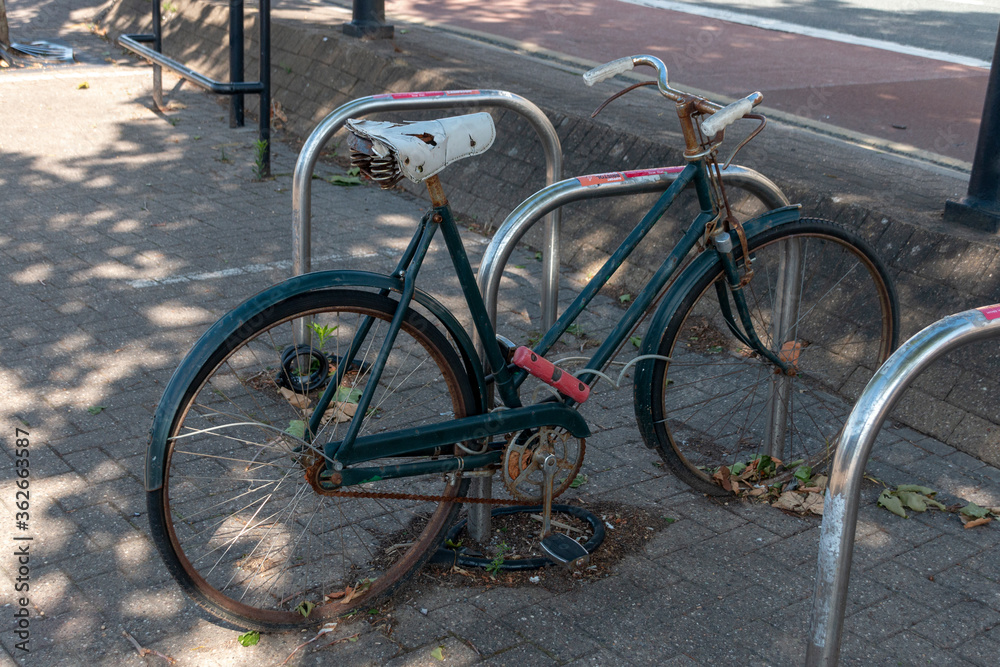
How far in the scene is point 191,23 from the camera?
10.0 meters

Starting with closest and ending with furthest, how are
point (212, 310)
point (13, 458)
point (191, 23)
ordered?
point (13, 458), point (212, 310), point (191, 23)

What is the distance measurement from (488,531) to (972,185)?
2.71 m

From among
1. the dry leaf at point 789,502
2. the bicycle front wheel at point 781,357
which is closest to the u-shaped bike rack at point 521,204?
the bicycle front wheel at point 781,357

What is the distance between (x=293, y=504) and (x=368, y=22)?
20.1 feet

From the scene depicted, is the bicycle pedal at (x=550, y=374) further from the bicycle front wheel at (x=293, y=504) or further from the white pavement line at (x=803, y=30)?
the white pavement line at (x=803, y=30)

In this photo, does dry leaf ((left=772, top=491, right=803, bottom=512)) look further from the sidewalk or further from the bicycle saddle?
the bicycle saddle

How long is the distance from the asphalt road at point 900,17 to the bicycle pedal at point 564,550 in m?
11.0

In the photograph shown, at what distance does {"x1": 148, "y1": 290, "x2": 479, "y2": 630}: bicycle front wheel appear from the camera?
2.60 metres

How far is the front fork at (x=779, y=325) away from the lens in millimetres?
3294

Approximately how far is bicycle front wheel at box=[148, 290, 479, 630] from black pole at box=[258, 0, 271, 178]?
3.22 m

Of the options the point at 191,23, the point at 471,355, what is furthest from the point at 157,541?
the point at 191,23

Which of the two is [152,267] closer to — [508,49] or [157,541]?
[157,541]

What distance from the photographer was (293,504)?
3.27 m

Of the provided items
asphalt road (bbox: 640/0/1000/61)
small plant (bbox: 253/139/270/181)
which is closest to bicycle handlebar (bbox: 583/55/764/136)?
small plant (bbox: 253/139/270/181)
